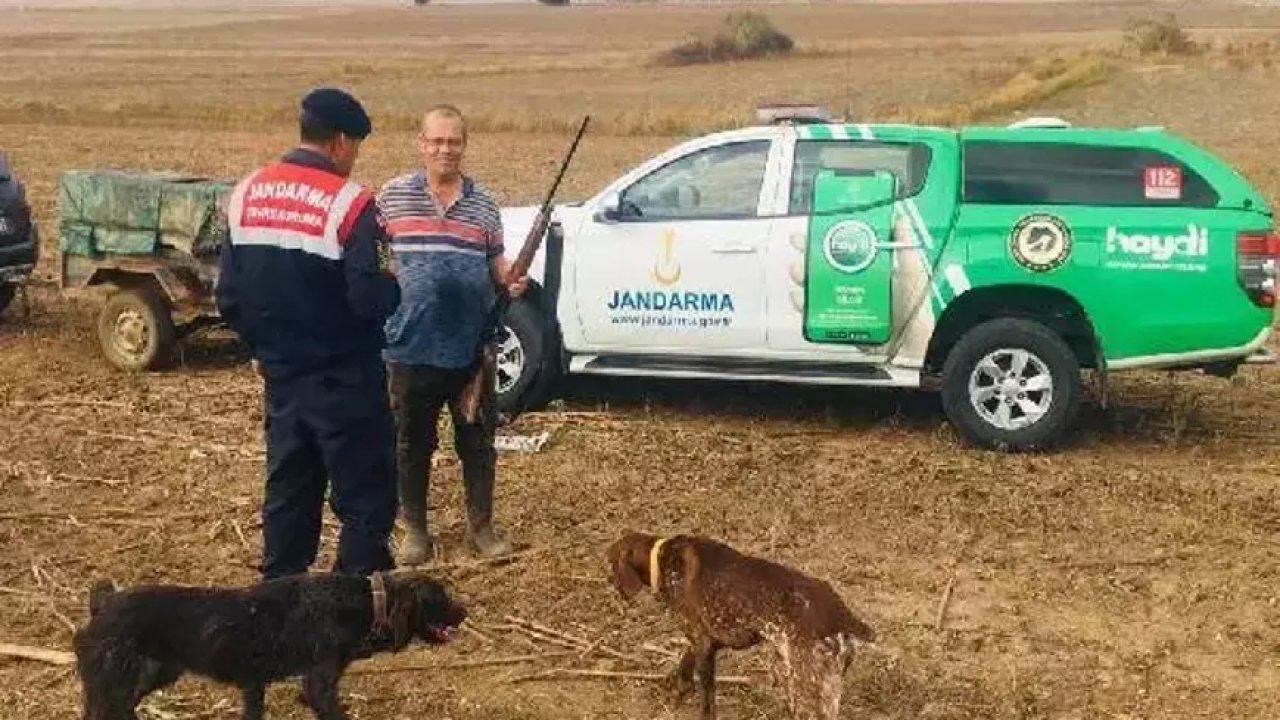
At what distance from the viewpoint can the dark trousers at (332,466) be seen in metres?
5.45

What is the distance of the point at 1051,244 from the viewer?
873 centimetres

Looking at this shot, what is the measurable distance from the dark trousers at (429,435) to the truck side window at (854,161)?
2796 millimetres

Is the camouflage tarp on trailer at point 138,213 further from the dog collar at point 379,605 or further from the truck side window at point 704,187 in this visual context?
the dog collar at point 379,605

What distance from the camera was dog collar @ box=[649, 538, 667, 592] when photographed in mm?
5227

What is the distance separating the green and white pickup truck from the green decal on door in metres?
0.01

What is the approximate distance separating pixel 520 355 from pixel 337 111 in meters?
4.28

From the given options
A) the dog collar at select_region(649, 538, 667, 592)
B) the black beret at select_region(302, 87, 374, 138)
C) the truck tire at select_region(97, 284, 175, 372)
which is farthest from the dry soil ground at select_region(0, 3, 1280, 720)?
the black beret at select_region(302, 87, 374, 138)

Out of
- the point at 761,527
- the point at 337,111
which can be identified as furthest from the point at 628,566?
the point at 761,527

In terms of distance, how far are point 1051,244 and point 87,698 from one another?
568 centimetres

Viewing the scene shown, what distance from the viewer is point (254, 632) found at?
4.84m

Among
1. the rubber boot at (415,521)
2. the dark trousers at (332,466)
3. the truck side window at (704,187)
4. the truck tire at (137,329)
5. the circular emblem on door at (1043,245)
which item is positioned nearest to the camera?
the dark trousers at (332,466)

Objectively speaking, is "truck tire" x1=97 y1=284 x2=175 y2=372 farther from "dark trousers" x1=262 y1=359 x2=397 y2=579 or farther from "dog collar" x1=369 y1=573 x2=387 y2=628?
"dog collar" x1=369 y1=573 x2=387 y2=628

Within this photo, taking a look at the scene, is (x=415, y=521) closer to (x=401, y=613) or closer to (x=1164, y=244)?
(x=401, y=613)

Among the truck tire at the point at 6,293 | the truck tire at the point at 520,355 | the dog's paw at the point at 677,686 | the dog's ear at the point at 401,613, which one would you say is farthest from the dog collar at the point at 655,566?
the truck tire at the point at 6,293
